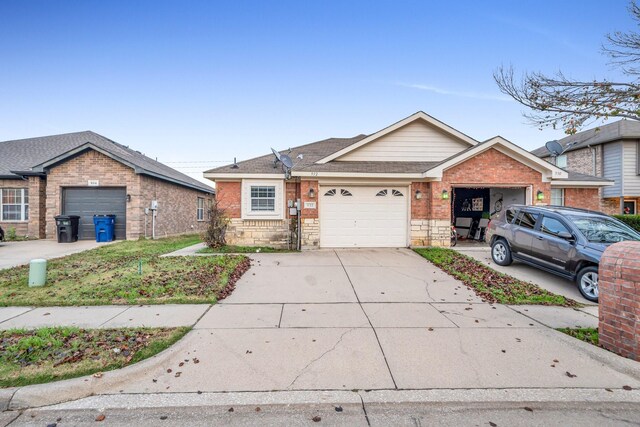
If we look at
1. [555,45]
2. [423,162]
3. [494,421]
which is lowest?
[494,421]

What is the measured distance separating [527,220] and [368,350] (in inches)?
255

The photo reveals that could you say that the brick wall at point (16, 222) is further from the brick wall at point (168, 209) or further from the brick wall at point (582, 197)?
the brick wall at point (582, 197)

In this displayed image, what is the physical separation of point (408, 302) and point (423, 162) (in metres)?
8.45

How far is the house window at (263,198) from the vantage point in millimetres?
11648

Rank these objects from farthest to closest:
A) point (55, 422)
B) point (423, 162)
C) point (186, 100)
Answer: point (186, 100)
point (423, 162)
point (55, 422)

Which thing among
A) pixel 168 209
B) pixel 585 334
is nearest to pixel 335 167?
pixel 585 334

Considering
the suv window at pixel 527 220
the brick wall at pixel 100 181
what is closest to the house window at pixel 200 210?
the brick wall at pixel 100 181

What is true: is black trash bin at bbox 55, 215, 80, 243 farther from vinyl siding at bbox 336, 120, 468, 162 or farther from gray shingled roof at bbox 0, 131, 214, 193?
vinyl siding at bbox 336, 120, 468, 162

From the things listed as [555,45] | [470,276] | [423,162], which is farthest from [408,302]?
[555,45]

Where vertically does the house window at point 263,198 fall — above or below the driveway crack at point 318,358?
above

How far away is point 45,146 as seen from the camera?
18.1 m

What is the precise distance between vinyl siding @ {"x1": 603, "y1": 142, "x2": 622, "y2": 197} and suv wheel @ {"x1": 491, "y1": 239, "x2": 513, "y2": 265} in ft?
47.0

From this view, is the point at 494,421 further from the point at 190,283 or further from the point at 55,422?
the point at 190,283

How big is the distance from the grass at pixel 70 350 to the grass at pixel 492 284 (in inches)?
226
